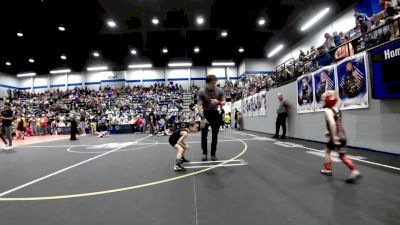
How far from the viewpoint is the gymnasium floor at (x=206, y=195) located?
229 cm

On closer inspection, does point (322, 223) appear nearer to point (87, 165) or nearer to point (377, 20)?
point (87, 165)

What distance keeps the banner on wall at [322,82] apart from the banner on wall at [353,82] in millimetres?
286

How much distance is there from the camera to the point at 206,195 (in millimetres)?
2961

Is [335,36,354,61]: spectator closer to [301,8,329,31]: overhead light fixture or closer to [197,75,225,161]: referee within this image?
[197,75,225,161]: referee

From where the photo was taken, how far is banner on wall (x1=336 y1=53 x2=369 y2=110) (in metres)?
6.20

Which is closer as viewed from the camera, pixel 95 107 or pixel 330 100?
pixel 330 100

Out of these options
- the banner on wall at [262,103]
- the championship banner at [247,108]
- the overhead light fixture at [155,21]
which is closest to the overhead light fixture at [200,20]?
the overhead light fixture at [155,21]

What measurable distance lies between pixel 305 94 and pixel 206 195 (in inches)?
293

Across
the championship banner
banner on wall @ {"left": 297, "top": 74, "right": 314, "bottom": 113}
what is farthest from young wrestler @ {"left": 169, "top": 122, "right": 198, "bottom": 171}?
the championship banner

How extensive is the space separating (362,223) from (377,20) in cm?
705

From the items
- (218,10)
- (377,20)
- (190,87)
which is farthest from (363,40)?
(190,87)

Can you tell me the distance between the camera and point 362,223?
81.3 inches

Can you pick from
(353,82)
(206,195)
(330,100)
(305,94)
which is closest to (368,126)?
(353,82)

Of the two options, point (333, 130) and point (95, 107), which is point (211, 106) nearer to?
point (333, 130)
